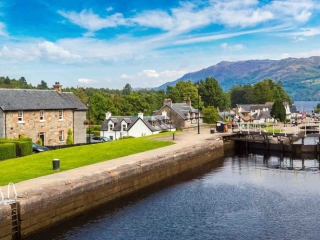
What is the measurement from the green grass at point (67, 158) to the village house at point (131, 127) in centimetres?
1652

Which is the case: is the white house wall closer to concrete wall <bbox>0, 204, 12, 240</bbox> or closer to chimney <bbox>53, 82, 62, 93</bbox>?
chimney <bbox>53, 82, 62, 93</bbox>

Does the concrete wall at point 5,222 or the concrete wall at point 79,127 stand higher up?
the concrete wall at point 79,127

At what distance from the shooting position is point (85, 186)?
27438 mm

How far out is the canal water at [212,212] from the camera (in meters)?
23.1

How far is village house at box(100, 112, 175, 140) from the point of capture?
229ft

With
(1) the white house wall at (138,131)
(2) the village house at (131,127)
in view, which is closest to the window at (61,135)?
(2) the village house at (131,127)

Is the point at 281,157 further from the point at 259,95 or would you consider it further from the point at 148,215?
the point at 259,95

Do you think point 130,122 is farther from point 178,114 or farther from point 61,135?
point 61,135

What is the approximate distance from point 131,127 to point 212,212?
43746 millimetres

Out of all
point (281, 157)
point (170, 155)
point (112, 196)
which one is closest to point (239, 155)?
point (281, 157)

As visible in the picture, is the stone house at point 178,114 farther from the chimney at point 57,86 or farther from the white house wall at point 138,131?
the chimney at point 57,86

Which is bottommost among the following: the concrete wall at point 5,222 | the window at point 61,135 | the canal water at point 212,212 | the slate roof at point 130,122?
the canal water at point 212,212

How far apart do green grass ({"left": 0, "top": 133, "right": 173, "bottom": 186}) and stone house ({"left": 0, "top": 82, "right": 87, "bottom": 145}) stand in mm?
10580

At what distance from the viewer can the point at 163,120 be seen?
8050 cm
